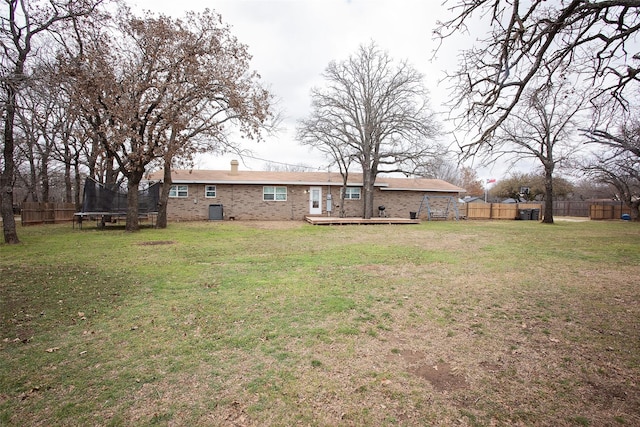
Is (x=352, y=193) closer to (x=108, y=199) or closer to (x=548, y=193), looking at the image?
(x=548, y=193)

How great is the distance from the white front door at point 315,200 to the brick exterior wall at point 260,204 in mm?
250

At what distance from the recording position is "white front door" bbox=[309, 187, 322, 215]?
77.9 feet

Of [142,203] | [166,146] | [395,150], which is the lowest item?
[142,203]

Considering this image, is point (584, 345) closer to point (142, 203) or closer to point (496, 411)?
point (496, 411)

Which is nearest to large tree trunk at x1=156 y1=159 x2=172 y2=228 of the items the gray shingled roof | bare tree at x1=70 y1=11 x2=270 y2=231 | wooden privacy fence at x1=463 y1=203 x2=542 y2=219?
bare tree at x1=70 y1=11 x2=270 y2=231

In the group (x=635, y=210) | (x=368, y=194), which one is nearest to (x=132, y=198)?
(x=368, y=194)

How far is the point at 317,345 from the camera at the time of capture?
3.46 m

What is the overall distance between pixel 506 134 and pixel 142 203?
2231 cm

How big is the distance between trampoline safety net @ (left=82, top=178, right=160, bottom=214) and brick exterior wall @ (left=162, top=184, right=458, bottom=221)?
3.52 m

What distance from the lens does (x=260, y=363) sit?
309 centimetres

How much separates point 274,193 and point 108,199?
1026 centimetres

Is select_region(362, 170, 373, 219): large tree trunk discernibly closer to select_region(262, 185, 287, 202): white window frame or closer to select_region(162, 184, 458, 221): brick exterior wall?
select_region(162, 184, 458, 221): brick exterior wall

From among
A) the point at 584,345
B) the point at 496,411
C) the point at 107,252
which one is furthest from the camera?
the point at 107,252

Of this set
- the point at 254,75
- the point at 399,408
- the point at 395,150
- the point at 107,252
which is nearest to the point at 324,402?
the point at 399,408
